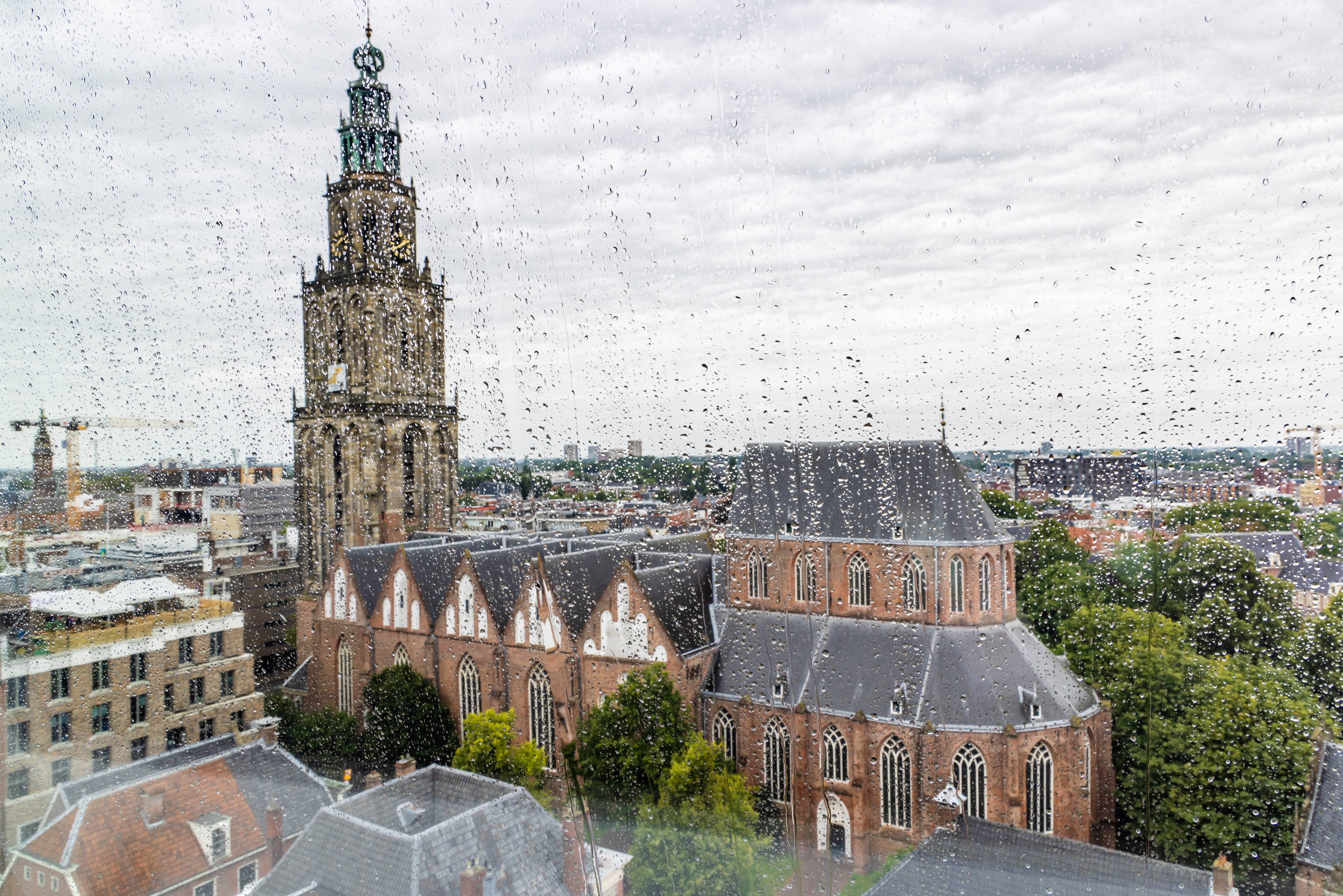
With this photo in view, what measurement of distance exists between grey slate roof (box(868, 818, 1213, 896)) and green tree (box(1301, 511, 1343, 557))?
10.7 feet

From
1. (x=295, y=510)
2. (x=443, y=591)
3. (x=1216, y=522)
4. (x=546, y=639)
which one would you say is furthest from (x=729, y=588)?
(x=295, y=510)

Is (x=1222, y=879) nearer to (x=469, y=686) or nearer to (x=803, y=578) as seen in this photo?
(x=803, y=578)

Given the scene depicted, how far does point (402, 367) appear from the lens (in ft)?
59.2

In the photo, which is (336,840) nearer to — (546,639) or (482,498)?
(546,639)

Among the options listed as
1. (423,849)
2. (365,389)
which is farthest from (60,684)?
(365,389)

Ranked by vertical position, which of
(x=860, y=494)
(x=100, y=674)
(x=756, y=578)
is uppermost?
(x=860, y=494)

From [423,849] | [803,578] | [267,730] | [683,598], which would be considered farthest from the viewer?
[683,598]

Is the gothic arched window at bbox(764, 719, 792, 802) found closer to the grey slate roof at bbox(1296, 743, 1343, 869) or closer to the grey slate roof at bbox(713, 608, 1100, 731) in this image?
the grey slate roof at bbox(713, 608, 1100, 731)

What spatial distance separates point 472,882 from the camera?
218 inches

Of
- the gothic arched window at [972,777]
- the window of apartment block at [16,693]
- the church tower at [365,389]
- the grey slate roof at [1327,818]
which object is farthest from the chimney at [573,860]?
the church tower at [365,389]

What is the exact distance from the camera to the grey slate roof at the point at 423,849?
5566mm

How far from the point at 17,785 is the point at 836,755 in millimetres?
8561

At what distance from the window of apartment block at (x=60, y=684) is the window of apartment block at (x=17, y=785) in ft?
1.16

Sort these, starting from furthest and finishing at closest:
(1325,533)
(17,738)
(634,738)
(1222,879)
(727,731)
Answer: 1. (727,731)
2. (634,738)
3. (1325,533)
4. (1222,879)
5. (17,738)
